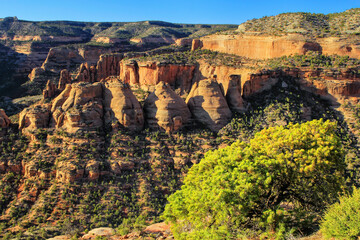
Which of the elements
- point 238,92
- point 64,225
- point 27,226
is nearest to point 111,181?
point 64,225

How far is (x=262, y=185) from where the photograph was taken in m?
19.5

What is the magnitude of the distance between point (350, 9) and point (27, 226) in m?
70.1

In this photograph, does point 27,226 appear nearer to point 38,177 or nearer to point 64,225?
point 64,225

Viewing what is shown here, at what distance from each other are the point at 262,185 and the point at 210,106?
84.3ft

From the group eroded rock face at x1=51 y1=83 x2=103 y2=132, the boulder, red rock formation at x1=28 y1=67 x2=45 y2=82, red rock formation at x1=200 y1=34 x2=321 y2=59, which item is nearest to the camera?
the boulder

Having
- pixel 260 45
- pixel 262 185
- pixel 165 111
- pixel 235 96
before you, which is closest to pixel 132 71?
pixel 165 111

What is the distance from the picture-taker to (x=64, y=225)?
3147cm

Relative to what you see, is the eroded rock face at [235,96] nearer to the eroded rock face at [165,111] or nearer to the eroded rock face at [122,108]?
the eroded rock face at [165,111]

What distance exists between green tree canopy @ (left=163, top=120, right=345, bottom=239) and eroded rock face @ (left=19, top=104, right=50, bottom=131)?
79.5ft

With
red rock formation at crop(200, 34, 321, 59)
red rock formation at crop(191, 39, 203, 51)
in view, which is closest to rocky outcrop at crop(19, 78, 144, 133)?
red rock formation at crop(191, 39, 203, 51)

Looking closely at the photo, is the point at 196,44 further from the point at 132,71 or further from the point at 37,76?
the point at 37,76

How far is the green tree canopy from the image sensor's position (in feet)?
60.8

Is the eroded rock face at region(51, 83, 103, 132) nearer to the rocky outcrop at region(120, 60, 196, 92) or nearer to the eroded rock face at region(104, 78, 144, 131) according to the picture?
the eroded rock face at region(104, 78, 144, 131)

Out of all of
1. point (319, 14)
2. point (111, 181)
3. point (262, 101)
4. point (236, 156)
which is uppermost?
point (319, 14)
